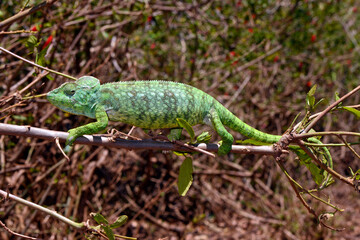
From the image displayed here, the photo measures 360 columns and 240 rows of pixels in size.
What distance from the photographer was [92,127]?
126 centimetres

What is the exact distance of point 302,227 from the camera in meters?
3.82

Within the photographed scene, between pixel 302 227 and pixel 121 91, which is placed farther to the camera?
pixel 302 227

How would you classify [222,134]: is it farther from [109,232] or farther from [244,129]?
[109,232]

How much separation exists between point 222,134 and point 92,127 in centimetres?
50

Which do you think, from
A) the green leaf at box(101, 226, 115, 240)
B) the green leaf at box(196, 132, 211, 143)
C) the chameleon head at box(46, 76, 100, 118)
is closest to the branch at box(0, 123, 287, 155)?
the green leaf at box(196, 132, 211, 143)

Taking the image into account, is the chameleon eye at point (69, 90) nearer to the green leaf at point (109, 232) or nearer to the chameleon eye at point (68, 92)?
the chameleon eye at point (68, 92)

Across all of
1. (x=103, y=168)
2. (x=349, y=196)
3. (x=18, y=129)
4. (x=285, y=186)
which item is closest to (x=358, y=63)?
(x=349, y=196)

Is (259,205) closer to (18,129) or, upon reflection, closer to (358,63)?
(358,63)

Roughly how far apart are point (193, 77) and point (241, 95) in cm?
91

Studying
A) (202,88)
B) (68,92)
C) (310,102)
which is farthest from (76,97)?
(202,88)

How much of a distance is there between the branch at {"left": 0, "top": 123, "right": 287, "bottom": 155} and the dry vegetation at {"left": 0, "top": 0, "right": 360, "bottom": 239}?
4.69 ft

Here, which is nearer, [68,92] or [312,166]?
[68,92]

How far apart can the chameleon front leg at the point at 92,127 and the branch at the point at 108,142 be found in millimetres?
19

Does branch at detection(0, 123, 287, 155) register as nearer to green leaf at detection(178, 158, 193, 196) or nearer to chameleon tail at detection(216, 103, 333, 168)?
green leaf at detection(178, 158, 193, 196)
